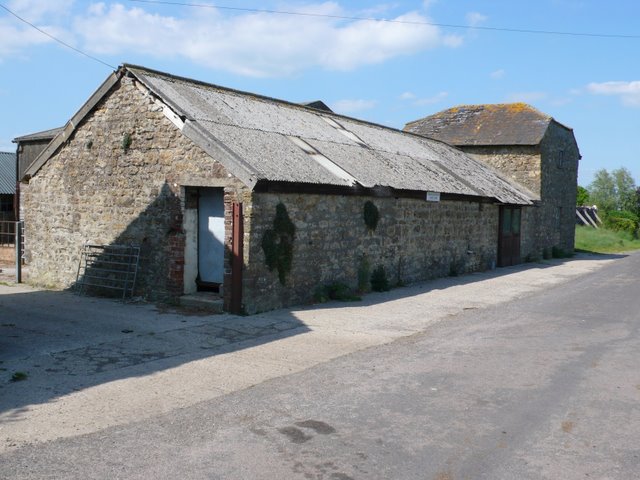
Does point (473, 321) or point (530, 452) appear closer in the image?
point (530, 452)

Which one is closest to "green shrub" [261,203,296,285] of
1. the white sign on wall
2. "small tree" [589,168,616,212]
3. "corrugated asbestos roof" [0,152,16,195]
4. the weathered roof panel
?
the weathered roof panel

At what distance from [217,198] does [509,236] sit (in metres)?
14.5

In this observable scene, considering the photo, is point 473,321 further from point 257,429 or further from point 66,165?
point 66,165

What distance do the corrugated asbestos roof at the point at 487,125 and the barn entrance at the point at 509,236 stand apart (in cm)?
437

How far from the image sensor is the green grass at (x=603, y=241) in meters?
35.8

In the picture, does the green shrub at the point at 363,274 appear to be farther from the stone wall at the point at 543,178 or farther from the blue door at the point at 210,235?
the stone wall at the point at 543,178

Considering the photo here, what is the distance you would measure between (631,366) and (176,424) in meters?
Answer: 5.97

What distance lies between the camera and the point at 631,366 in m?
8.31

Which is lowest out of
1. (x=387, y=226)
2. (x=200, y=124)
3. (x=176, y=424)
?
(x=176, y=424)

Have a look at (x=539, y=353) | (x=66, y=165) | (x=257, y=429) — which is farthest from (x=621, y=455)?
(x=66, y=165)

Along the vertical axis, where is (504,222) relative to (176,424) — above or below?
above

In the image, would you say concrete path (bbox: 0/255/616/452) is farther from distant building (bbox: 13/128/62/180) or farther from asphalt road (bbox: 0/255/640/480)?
distant building (bbox: 13/128/62/180)

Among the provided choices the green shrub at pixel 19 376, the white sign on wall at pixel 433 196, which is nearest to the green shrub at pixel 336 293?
the white sign on wall at pixel 433 196

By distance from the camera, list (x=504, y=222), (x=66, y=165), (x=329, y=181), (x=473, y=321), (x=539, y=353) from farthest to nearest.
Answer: (x=504, y=222) → (x=66, y=165) → (x=329, y=181) → (x=473, y=321) → (x=539, y=353)
